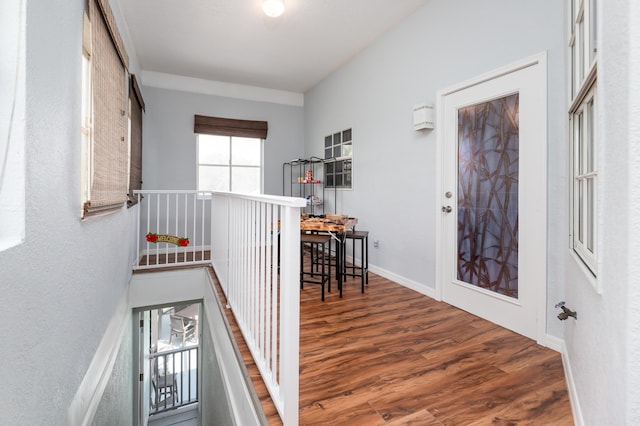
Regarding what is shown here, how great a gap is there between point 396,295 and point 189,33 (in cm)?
372

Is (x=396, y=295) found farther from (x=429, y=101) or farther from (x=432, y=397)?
(x=429, y=101)

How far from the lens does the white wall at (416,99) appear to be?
2098mm

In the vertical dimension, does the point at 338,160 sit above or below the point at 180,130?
below

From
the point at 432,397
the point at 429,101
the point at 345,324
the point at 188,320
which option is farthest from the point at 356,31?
the point at 188,320

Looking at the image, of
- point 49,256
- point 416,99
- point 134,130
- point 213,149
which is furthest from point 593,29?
point 213,149

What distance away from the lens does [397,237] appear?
3.54m

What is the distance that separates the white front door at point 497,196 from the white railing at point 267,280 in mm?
1680

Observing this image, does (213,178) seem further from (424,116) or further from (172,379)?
(172,379)

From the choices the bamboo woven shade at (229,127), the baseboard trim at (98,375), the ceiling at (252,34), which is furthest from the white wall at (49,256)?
the bamboo woven shade at (229,127)

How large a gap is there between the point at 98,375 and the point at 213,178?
3521mm

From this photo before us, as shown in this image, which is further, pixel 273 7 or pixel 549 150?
pixel 273 7

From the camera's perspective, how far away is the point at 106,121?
7.63 ft

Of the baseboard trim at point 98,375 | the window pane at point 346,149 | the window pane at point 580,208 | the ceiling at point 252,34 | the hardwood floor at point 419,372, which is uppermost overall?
the ceiling at point 252,34

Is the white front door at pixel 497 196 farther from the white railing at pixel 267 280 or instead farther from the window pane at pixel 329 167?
the window pane at pixel 329 167
